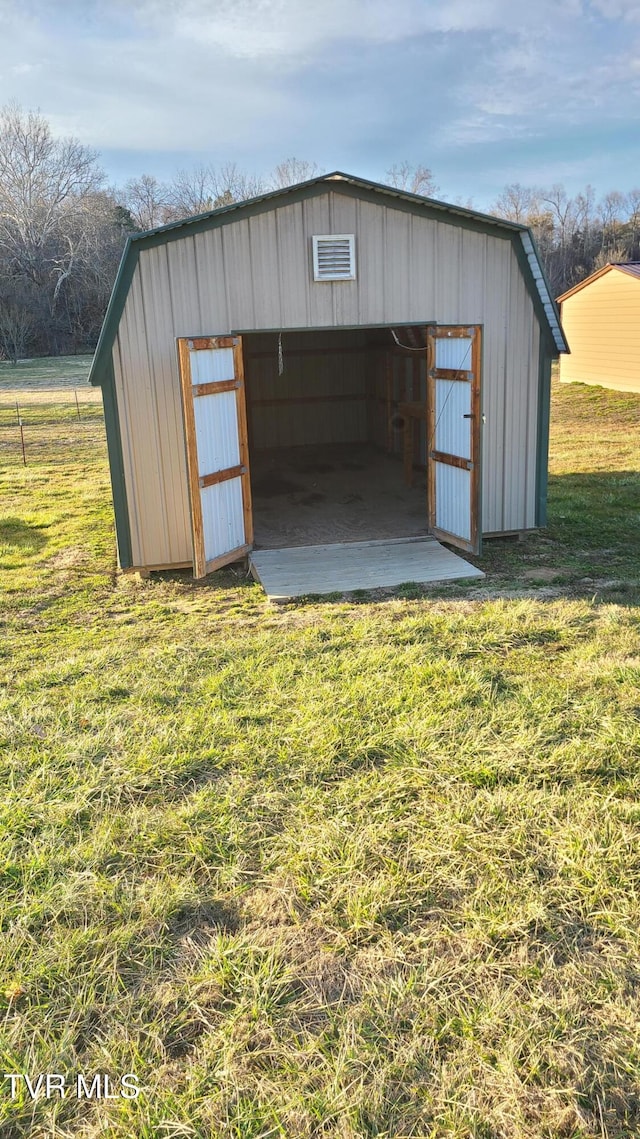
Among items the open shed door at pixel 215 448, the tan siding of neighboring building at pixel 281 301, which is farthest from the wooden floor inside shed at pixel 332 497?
the tan siding of neighboring building at pixel 281 301

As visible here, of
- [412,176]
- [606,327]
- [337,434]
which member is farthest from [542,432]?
[412,176]

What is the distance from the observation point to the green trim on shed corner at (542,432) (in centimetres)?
841

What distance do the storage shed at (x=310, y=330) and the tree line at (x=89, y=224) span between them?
86.9ft

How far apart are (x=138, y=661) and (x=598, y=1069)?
3.80 metres

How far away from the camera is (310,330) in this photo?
7.53 meters

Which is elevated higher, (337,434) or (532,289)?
(532,289)

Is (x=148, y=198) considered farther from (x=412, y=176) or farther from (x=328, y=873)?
(x=328, y=873)

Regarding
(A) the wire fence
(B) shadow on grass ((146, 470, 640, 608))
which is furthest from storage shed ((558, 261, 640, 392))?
(A) the wire fence

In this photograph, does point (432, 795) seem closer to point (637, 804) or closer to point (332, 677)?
point (637, 804)

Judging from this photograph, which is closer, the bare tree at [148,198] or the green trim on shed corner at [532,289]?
the green trim on shed corner at [532,289]

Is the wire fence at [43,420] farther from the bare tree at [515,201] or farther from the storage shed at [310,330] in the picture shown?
the bare tree at [515,201]

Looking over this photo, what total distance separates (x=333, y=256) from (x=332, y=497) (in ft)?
12.3

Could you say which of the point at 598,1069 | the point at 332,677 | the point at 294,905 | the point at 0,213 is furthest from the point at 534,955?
the point at 0,213

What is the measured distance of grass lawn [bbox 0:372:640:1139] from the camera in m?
2.44
